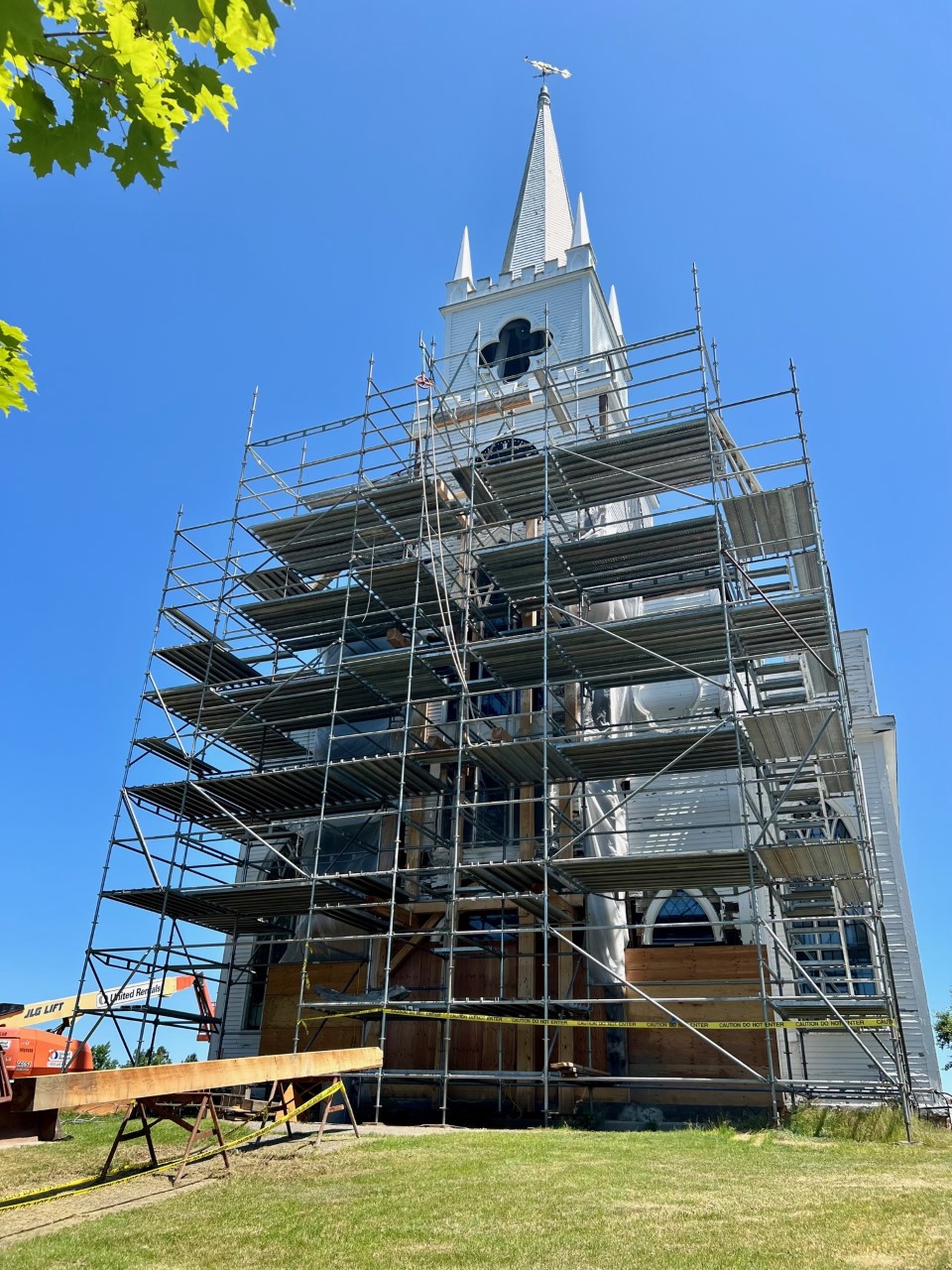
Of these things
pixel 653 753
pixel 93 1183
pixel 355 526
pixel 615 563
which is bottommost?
pixel 93 1183

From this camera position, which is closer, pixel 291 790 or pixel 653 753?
pixel 653 753

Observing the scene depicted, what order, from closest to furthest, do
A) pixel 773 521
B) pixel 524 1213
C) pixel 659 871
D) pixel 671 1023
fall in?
1. pixel 524 1213
2. pixel 671 1023
3. pixel 659 871
4. pixel 773 521

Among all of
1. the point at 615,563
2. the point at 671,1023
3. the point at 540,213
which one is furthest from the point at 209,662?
the point at 540,213

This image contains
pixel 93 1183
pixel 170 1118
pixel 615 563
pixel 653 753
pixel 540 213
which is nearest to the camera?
pixel 93 1183

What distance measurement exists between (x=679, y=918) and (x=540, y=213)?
3038cm

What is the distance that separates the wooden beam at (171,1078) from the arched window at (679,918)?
10399mm

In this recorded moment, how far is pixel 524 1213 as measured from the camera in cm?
693

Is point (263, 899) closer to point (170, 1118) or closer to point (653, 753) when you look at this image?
point (653, 753)

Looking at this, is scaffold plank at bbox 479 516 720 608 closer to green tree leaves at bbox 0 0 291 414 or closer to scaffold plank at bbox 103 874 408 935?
scaffold plank at bbox 103 874 408 935

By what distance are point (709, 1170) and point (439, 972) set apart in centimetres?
1163

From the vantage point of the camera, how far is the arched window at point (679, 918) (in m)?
20.5

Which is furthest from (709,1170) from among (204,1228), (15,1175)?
(15,1175)

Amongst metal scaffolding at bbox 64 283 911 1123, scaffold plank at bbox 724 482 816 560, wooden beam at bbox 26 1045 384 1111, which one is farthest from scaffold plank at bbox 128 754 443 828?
wooden beam at bbox 26 1045 384 1111

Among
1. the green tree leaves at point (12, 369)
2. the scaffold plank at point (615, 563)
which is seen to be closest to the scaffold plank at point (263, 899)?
the scaffold plank at point (615, 563)
